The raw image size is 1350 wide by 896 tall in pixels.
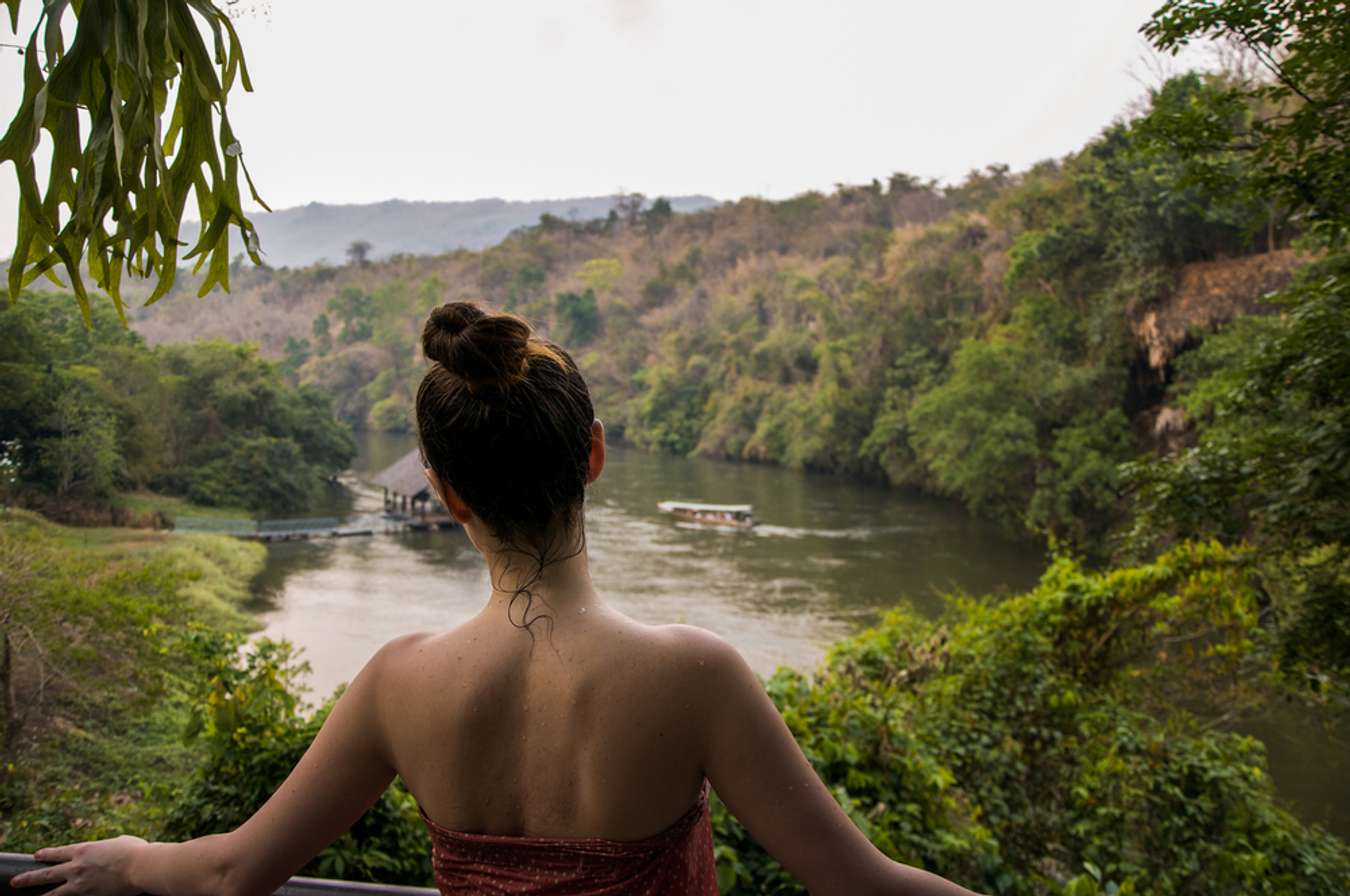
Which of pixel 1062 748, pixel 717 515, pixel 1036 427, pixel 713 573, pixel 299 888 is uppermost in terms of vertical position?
pixel 299 888

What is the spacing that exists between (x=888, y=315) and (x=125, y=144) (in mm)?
24677

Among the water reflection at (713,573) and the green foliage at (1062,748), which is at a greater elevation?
the green foliage at (1062,748)

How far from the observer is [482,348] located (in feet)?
2.31

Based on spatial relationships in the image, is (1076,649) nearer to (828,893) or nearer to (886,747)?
(886,747)

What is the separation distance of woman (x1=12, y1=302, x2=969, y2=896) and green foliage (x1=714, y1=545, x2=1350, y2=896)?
62.2 inches

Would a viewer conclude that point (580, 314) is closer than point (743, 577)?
No

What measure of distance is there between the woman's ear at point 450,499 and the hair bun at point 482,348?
3.4 inches

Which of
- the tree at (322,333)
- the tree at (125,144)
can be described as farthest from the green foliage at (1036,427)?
the tree at (322,333)

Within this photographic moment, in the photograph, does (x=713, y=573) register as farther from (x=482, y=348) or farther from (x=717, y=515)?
(x=482, y=348)

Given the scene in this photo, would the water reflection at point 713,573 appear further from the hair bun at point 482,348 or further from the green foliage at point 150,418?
the hair bun at point 482,348

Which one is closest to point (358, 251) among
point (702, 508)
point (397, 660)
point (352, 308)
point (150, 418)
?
point (352, 308)

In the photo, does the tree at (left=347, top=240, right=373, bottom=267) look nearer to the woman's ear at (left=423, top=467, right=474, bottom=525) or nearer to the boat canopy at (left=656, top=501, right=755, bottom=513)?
the boat canopy at (left=656, top=501, right=755, bottom=513)

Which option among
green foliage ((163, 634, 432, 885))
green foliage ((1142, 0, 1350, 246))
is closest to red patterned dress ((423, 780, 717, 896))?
green foliage ((163, 634, 432, 885))

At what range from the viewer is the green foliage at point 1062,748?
317cm
